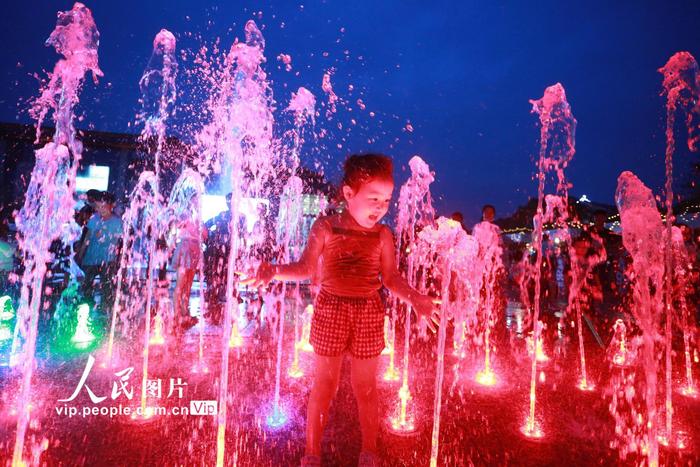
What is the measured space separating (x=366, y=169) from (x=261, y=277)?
0.88m

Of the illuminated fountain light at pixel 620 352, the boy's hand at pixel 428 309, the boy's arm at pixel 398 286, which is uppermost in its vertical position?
the boy's arm at pixel 398 286

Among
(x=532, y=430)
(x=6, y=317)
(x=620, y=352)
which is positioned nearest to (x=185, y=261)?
(x=6, y=317)

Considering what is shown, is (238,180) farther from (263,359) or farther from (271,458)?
(263,359)

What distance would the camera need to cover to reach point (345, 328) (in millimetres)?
2430

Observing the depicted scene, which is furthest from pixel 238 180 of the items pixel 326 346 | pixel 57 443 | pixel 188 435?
pixel 57 443

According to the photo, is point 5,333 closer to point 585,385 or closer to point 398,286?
point 398,286

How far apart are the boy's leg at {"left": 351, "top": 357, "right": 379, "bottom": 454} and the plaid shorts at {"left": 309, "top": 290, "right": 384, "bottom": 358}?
58mm

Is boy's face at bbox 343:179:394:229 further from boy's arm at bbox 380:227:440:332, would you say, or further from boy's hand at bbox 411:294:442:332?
boy's hand at bbox 411:294:442:332

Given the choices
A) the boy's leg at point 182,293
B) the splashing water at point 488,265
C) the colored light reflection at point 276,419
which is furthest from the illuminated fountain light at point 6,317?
the splashing water at point 488,265

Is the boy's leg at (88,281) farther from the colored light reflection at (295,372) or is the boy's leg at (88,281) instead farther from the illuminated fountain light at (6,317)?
the colored light reflection at (295,372)

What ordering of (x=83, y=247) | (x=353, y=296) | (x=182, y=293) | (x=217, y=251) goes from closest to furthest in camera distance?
(x=353, y=296) → (x=83, y=247) → (x=182, y=293) → (x=217, y=251)

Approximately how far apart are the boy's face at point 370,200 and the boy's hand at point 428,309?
55 centimetres

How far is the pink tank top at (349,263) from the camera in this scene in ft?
8.16

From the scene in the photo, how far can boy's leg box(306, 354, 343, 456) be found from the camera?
2.37m
